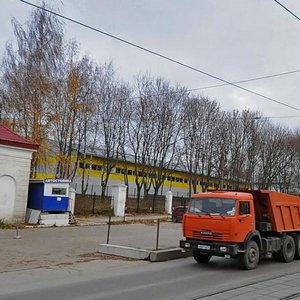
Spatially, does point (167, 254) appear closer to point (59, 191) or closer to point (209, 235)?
point (209, 235)

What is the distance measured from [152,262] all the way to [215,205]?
2655 mm

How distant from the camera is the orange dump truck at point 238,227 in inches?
537

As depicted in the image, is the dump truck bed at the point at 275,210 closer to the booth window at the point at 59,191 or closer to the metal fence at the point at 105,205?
the booth window at the point at 59,191

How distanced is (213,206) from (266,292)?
16.2 feet

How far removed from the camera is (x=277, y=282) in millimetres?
10953

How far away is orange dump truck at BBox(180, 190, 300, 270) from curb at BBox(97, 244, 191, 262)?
0.82 metres

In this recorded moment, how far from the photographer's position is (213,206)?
14.3 metres

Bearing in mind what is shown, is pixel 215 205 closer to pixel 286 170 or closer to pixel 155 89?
pixel 155 89

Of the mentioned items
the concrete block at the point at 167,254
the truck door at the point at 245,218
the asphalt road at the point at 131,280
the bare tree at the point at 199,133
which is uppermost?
the bare tree at the point at 199,133

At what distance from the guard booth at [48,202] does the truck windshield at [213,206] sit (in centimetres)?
1364

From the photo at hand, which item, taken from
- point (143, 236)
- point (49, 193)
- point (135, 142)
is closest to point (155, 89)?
point (135, 142)

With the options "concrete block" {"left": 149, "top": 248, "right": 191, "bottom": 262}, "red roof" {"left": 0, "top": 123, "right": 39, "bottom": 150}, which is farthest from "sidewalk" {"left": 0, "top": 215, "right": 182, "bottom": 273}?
"red roof" {"left": 0, "top": 123, "right": 39, "bottom": 150}

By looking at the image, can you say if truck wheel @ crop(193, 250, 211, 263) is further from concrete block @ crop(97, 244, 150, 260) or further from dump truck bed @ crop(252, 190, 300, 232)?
dump truck bed @ crop(252, 190, 300, 232)

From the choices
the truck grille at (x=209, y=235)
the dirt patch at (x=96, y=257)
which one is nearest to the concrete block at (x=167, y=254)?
the dirt patch at (x=96, y=257)
